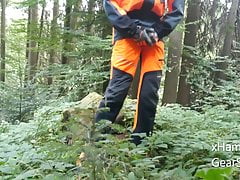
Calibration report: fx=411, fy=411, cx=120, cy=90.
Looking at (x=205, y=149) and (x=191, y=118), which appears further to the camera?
(x=191, y=118)

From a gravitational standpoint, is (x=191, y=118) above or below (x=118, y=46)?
below

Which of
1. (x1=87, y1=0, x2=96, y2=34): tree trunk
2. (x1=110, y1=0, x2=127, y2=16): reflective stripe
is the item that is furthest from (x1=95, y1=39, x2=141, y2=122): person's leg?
(x1=87, y1=0, x2=96, y2=34): tree trunk

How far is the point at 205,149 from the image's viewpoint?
2688 mm

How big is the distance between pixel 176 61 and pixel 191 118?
11.4 feet

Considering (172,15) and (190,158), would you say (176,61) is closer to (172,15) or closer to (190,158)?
(172,15)

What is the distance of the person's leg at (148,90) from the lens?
3154 mm

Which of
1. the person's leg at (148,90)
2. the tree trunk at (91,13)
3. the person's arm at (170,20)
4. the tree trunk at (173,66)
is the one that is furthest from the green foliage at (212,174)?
the tree trunk at (173,66)

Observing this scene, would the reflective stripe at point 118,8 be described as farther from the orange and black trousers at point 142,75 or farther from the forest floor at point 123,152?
the forest floor at point 123,152

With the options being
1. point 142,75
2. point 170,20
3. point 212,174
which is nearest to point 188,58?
point 170,20

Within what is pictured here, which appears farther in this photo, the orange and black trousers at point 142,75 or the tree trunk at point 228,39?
the tree trunk at point 228,39

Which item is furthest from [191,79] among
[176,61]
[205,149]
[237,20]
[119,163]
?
[119,163]

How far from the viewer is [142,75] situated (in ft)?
10.5

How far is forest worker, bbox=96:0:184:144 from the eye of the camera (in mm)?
3051

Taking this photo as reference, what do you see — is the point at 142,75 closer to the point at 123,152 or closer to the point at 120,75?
the point at 120,75
